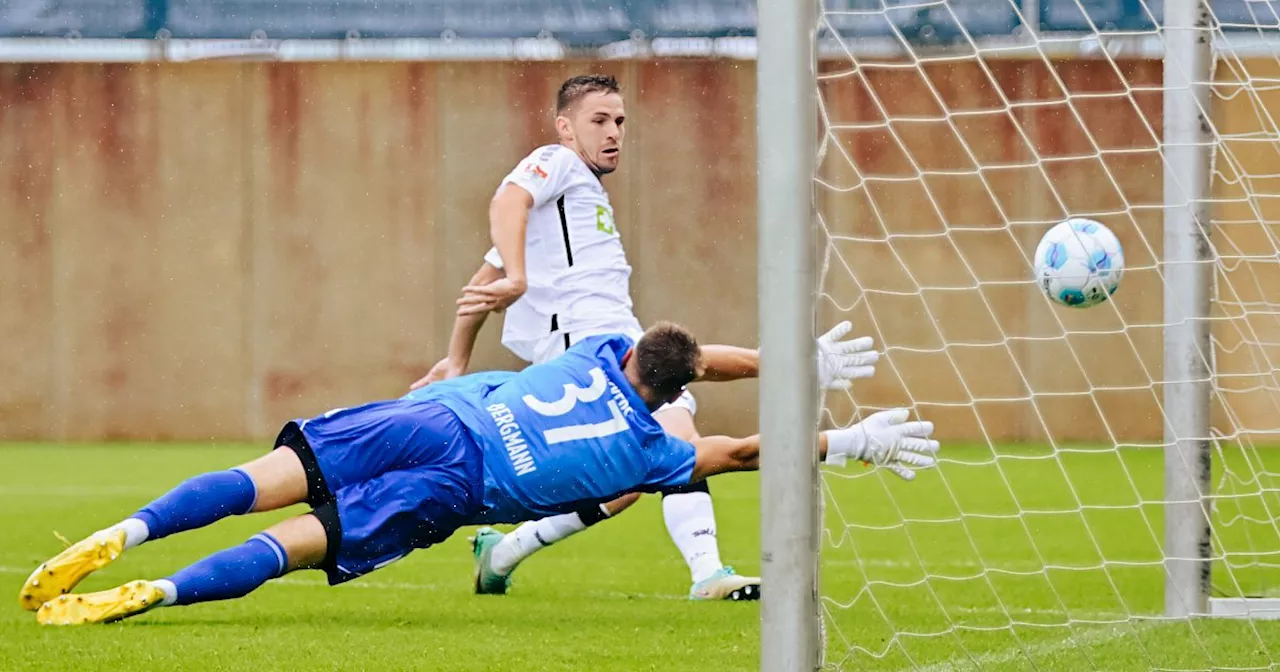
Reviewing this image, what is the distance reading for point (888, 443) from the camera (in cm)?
435

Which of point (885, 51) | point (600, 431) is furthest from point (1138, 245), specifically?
point (600, 431)

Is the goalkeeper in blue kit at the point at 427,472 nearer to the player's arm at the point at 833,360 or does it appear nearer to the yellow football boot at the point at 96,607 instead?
the yellow football boot at the point at 96,607

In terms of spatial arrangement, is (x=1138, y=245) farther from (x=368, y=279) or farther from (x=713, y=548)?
(x=713, y=548)

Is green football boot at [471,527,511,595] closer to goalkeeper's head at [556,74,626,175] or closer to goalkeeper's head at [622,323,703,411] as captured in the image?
goalkeeper's head at [622,323,703,411]

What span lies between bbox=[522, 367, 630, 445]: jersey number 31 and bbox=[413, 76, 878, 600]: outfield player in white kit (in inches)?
27.3

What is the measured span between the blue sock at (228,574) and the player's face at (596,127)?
1.85 metres

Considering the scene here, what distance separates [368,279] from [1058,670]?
9.41m

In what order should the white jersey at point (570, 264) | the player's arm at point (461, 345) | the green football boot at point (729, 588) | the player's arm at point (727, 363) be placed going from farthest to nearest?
1. the white jersey at point (570, 264)
2. the player's arm at point (461, 345)
3. the green football boot at point (729, 588)
4. the player's arm at point (727, 363)

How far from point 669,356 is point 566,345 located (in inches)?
43.8

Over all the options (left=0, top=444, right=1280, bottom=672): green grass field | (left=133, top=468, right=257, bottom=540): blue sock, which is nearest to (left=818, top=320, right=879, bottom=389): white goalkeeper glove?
(left=0, top=444, right=1280, bottom=672): green grass field

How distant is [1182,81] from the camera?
4.84 metres

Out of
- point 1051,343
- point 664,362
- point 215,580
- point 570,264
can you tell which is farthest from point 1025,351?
point 215,580

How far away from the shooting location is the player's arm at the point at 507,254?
192 inches

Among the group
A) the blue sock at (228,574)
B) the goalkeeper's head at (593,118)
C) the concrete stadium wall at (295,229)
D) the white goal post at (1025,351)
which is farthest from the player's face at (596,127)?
the concrete stadium wall at (295,229)
